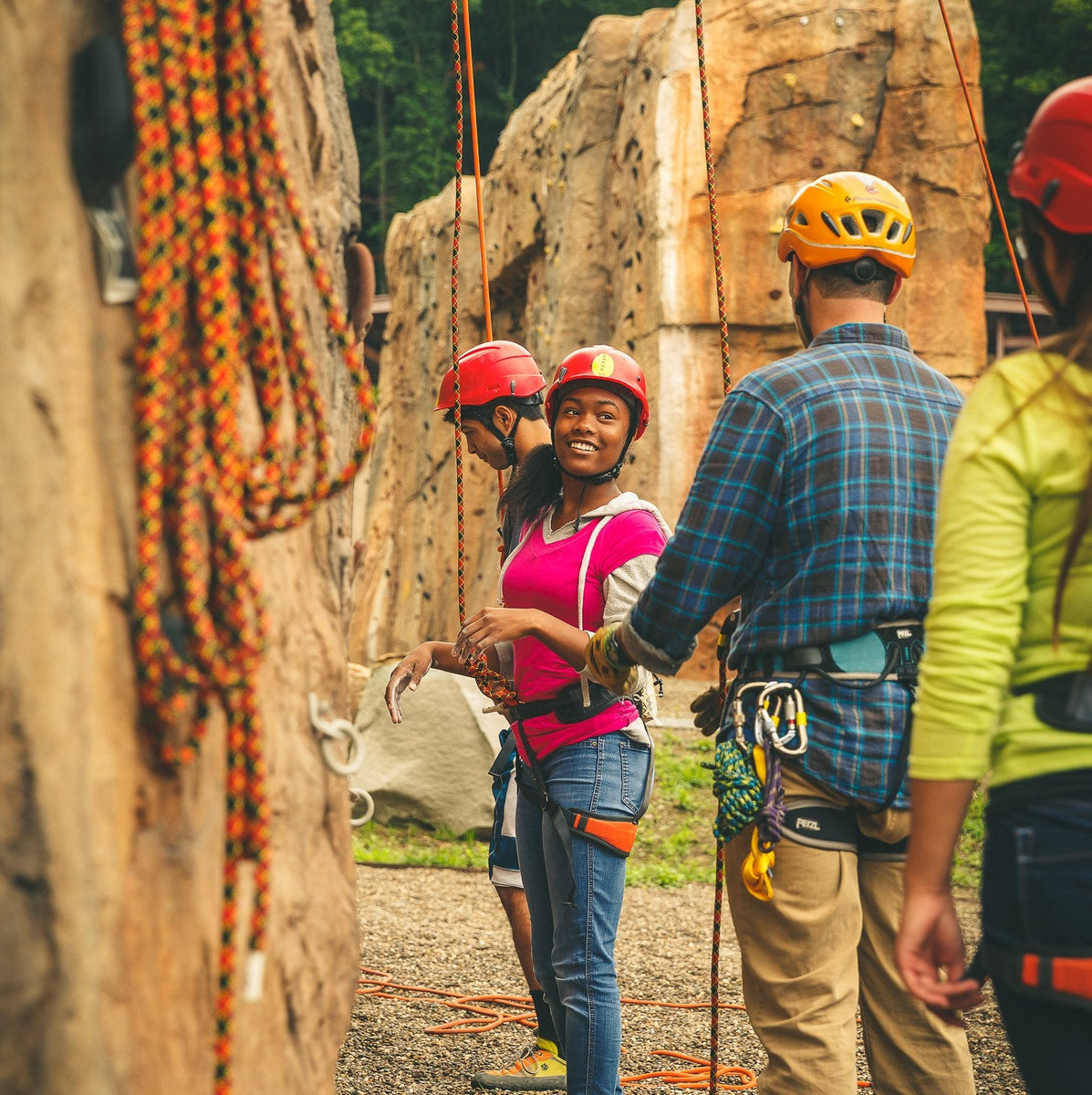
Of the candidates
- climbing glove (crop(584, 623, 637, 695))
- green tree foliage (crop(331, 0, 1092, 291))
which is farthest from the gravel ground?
green tree foliage (crop(331, 0, 1092, 291))

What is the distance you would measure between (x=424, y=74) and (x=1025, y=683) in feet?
106

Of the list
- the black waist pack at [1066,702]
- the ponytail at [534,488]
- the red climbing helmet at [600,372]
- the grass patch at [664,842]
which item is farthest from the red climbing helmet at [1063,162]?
the grass patch at [664,842]

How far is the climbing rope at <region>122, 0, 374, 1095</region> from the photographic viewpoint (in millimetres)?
1411

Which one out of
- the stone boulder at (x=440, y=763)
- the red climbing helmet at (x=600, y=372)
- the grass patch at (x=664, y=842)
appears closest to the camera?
the red climbing helmet at (x=600, y=372)

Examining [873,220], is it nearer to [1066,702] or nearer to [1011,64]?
[1066,702]

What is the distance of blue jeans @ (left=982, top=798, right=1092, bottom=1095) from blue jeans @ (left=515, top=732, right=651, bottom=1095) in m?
1.42

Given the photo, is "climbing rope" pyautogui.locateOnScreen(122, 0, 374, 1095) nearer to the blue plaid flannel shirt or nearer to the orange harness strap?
the blue plaid flannel shirt

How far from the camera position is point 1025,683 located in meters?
1.55

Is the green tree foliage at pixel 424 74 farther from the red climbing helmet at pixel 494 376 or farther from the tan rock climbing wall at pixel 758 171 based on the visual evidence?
the red climbing helmet at pixel 494 376

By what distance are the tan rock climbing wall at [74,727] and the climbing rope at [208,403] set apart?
0.13ft

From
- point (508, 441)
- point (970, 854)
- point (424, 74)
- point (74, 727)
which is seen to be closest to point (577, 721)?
point (508, 441)

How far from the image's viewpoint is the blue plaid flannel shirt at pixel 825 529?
222cm

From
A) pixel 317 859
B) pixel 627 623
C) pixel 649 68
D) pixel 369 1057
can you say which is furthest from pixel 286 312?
pixel 649 68

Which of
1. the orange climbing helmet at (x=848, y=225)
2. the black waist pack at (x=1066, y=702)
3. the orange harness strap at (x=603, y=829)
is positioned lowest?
the orange harness strap at (x=603, y=829)
